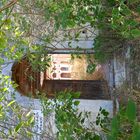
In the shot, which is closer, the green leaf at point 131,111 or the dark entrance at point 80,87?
the green leaf at point 131,111

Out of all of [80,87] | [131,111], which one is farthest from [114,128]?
[80,87]

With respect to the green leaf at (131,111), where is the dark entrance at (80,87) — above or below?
below

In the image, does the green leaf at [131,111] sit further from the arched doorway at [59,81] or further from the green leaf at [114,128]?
the arched doorway at [59,81]

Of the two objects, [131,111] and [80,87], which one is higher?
[131,111]

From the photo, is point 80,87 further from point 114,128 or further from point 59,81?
point 114,128

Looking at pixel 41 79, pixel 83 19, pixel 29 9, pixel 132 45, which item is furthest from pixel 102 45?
pixel 41 79

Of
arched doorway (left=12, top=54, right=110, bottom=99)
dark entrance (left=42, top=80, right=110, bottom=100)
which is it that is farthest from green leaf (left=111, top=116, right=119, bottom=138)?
dark entrance (left=42, top=80, right=110, bottom=100)

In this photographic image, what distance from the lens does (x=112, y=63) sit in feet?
14.1

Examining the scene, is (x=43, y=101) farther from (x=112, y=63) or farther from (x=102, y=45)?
(x=112, y=63)

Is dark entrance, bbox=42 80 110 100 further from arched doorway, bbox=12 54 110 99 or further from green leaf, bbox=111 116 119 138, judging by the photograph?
green leaf, bbox=111 116 119 138

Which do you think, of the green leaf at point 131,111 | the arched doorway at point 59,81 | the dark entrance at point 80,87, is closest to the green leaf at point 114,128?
the green leaf at point 131,111

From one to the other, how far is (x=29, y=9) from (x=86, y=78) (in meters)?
2.00

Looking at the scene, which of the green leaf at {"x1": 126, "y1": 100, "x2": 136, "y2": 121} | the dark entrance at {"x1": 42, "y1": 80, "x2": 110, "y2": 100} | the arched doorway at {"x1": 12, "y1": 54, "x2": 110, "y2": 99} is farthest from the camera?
the dark entrance at {"x1": 42, "y1": 80, "x2": 110, "y2": 100}

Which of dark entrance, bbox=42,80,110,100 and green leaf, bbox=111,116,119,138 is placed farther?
dark entrance, bbox=42,80,110,100
